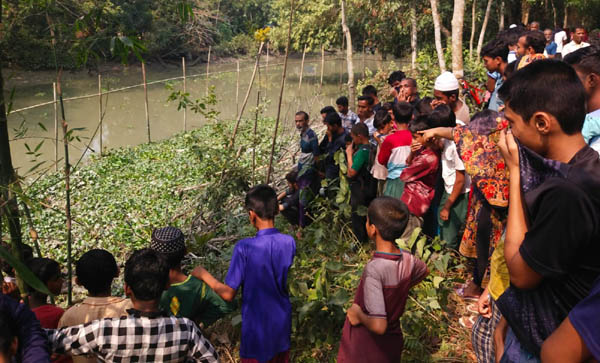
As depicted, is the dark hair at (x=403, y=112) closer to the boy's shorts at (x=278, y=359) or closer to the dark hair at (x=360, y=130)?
the dark hair at (x=360, y=130)

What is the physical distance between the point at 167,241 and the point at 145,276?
506 millimetres

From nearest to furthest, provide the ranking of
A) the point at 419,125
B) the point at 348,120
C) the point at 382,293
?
the point at 382,293
the point at 419,125
the point at 348,120

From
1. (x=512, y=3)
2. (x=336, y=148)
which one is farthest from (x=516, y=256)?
(x=512, y=3)

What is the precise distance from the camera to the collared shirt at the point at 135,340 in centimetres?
168

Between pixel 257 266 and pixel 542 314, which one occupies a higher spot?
pixel 542 314

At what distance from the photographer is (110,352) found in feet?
5.58

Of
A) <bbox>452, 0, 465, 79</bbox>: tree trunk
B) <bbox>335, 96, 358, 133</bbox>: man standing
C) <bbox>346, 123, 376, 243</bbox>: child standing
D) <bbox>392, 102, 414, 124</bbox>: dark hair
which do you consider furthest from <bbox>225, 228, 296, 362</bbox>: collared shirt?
<bbox>452, 0, 465, 79</bbox>: tree trunk

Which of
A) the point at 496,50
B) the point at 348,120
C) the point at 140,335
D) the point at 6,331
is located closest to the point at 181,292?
the point at 140,335

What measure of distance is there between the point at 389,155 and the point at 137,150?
355 inches

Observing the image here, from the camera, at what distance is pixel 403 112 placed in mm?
3822

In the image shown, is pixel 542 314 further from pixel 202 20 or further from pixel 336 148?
pixel 202 20

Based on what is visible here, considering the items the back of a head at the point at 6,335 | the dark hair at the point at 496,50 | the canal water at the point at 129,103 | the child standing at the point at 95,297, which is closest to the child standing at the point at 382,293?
the child standing at the point at 95,297

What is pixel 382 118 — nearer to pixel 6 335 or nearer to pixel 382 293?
pixel 382 293

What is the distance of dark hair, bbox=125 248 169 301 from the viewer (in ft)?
6.02
